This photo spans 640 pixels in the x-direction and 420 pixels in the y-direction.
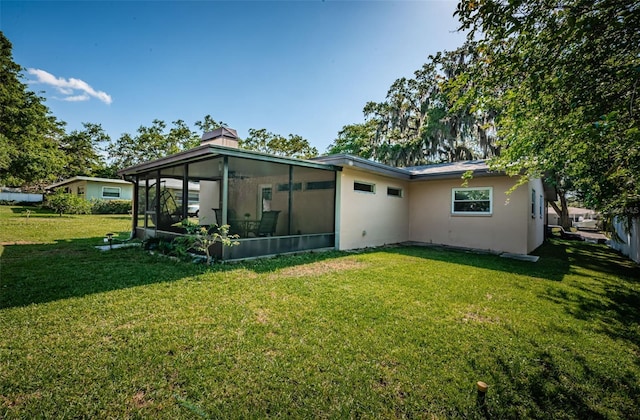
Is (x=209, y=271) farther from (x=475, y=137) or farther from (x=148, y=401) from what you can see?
(x=475, y=137)

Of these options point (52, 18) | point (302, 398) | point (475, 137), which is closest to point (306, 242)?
point (302, 398)

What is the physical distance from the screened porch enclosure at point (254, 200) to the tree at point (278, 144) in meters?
16.7

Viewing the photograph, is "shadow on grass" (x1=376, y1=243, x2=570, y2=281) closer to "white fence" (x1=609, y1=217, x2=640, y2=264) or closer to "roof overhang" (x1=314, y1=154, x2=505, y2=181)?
"white fence" (x1=609, y1=217, x2=640, y2=264)

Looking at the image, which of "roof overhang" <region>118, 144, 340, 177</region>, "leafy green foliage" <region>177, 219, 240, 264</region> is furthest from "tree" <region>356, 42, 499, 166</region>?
"leafy green foliage" <region>177, 219, 240, 264</region>

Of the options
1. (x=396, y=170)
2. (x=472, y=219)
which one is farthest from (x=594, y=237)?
(x=396, y=170)

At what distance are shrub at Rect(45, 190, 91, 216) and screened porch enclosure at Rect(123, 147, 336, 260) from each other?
11.7 m

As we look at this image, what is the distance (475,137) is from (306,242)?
43.4ft

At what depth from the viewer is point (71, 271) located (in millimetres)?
5082

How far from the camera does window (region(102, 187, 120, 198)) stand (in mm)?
23734

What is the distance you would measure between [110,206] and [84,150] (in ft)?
44.1

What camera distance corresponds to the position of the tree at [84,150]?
29.7m

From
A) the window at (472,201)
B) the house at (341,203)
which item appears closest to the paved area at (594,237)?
the house at (341,203)

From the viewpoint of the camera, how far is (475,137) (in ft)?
52.0

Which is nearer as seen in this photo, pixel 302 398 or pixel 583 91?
pixel 302 398
